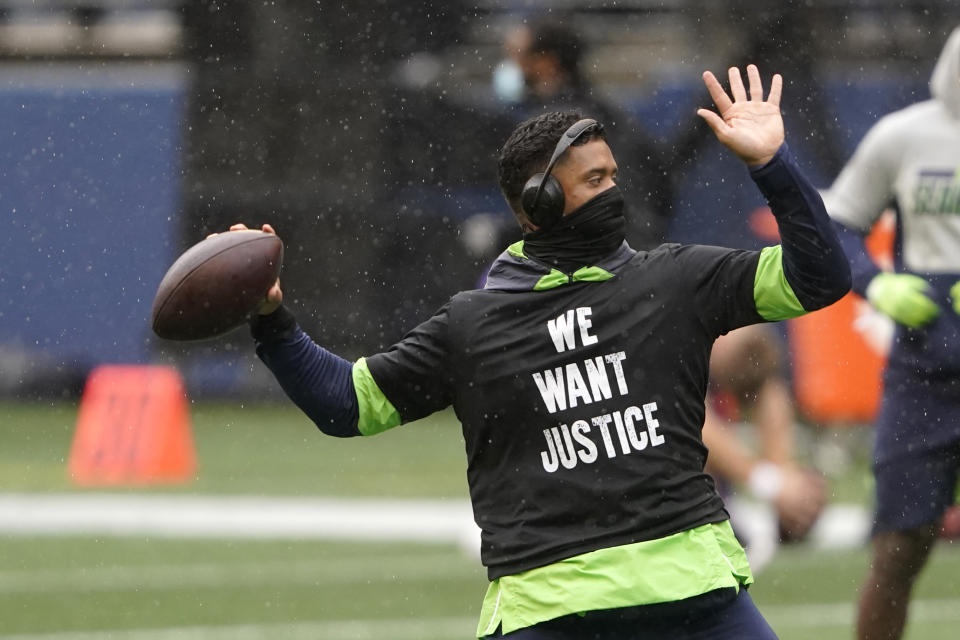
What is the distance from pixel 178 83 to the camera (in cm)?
1723

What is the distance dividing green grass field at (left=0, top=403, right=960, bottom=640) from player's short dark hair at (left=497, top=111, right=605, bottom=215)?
3.33m

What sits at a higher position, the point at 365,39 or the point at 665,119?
the point at 365,39

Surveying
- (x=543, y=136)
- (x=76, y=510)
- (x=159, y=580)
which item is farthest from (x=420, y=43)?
(x=543, y=136)

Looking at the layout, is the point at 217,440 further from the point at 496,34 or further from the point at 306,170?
the point at 496,34

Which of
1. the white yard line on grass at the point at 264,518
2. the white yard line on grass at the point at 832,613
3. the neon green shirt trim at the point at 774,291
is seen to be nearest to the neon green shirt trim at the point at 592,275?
the neon green shirt trim at the point at 774,291

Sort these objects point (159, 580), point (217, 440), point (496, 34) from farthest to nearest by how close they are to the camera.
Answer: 1. point (496, 34)
2. point (217, 440)
3. point (159, 580)

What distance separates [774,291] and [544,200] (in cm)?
49

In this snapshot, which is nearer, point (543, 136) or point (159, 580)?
point (543, 136)

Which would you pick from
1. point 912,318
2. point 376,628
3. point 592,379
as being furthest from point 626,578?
point 376,628

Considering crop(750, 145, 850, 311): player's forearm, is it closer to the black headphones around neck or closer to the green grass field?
the black headphones around neck

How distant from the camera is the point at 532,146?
12.5 feet

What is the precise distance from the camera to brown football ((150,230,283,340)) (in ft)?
12.6

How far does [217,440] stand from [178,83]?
13.0ft

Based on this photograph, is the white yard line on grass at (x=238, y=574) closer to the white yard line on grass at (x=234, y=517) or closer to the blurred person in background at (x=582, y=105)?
the white yard line on grass at (x=234, y=517)
